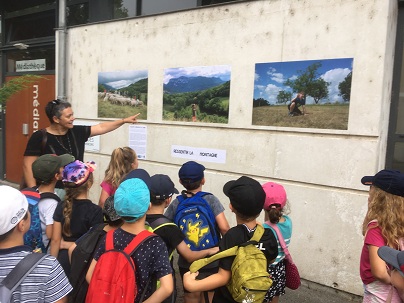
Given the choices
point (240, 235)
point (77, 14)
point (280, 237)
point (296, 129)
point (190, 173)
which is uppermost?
point (77, 14)

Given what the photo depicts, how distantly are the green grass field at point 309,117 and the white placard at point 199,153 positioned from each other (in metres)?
0.66

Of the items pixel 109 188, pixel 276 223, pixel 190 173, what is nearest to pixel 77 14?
pixel 109 188

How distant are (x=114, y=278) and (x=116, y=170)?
160 cm

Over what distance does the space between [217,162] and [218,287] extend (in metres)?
2.89

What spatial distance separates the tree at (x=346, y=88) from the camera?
3883mm

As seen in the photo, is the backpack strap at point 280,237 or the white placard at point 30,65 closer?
the backpack strap at point 280,237

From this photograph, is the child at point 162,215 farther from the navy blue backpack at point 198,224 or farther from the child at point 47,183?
the child at point 47,183

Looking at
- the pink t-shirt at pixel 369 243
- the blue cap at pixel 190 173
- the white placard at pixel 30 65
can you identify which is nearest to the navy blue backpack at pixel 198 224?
the blue cap at pixel 190 173

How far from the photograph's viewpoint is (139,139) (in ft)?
18.9

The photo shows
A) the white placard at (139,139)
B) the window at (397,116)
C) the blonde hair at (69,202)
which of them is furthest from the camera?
the white placard at (139,139)

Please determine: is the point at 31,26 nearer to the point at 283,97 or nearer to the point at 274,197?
the point at 283,97

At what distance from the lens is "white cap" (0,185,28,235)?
1.64 meters

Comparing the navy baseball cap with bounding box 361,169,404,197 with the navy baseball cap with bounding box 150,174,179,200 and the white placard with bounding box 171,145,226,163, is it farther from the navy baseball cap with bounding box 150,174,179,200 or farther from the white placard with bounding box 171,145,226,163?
the white placard with bounding box 171,145,226,163

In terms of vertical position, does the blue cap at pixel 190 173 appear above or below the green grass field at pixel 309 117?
below
